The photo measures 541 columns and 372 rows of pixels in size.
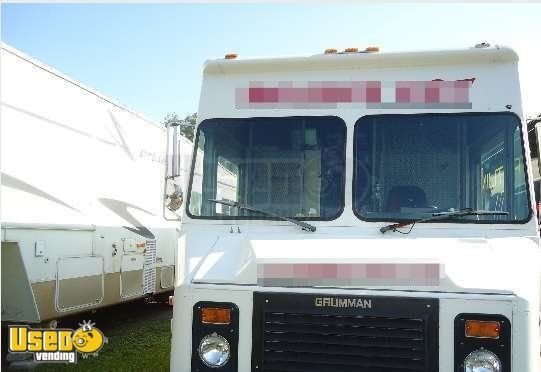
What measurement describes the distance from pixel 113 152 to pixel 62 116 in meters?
1.16

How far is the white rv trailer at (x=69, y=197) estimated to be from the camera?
5.57 metres

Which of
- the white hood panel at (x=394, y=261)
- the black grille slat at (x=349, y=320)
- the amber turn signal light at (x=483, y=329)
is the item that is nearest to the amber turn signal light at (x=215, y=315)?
the white hood panel at (x=394, y=261)

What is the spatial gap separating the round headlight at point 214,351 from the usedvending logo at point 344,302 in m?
0.64

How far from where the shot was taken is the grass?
6.30 m

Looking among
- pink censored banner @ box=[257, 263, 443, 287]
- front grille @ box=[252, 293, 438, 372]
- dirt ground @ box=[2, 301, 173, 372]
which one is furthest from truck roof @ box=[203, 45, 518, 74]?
dirt ground @ box=[2, 301, 173, 372]

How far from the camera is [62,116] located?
6.39m

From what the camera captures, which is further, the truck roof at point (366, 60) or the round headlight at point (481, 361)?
the truck roof at point (366, 60)

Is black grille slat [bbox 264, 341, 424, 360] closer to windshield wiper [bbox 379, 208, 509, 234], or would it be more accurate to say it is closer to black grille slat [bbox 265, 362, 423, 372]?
black grille slat [bbox 265, 362, 423, 372]

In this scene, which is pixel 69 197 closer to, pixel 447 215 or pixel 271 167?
pixel 271 167

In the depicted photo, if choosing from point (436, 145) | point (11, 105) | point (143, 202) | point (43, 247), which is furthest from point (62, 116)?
point (436, 145)

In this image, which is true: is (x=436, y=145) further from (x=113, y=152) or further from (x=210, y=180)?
(x=113, y=152)

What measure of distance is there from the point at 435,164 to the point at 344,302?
4.56ft

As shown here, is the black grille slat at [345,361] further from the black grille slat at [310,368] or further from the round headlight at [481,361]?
the round headlight at [481,361]

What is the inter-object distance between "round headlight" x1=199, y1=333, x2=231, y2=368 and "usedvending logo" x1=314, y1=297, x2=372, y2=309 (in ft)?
2.11
